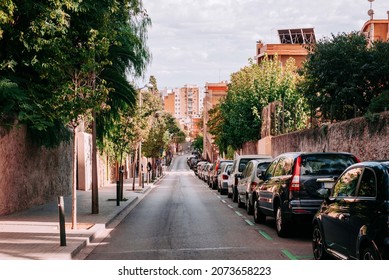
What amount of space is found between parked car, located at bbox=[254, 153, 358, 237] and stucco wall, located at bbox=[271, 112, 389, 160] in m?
5.07

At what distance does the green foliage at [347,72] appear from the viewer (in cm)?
2397

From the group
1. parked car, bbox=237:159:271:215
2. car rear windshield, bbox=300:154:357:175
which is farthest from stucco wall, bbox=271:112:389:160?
car rear windshield, bbox=300:154:357:175

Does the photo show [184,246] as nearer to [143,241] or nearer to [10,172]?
[143,241]

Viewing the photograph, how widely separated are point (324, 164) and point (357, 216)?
5.31 metres

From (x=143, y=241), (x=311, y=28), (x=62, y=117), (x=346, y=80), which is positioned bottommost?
(x=143, y=241)

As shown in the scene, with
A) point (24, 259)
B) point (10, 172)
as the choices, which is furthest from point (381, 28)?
point (24, 259)

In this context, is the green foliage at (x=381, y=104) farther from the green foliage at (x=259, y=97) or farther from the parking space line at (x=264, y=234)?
the green foliage at (x=259, y=97)

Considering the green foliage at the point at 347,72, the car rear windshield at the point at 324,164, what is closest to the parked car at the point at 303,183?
the car rear windshield at the point at 324,164

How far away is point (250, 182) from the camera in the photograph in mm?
19000

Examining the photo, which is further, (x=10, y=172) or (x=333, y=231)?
(x=10, y=172)

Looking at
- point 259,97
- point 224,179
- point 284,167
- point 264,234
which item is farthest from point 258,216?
point 259,97

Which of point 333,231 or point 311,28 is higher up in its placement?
point 311,28
